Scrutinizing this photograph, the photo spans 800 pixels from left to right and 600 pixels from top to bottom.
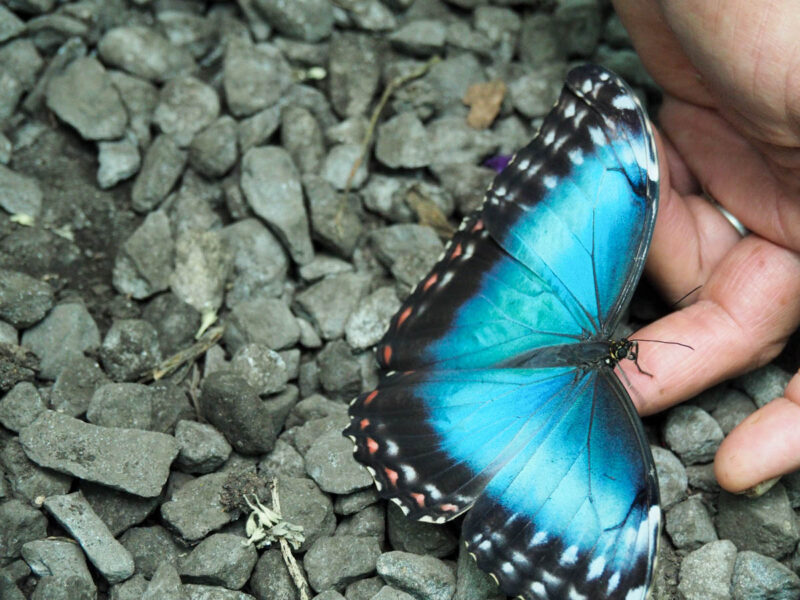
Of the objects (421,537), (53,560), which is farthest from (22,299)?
(421,537)

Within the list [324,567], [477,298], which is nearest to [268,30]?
[477,298]

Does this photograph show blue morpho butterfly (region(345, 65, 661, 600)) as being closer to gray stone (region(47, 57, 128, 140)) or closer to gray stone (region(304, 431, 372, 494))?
gray stone (region(304, 431, 372, 494))

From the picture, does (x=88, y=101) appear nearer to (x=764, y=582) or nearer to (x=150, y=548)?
(x=150, y=548)

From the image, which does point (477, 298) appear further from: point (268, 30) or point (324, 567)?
point (268, 30)

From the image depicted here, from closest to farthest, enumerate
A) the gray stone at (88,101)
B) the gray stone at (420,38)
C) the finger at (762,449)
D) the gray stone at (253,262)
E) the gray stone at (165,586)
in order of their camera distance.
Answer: the gray stone at (165,586) < the finger at (762,449) < the gray stone at (253,262) < the gray stone at (88,101) < the gray stone at (420,38)

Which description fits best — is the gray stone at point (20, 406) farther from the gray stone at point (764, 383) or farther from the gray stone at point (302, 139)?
the gray stone at point (764, 383)

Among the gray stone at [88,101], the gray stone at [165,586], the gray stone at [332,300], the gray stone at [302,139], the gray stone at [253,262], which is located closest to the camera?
the gray stone at [165,586]

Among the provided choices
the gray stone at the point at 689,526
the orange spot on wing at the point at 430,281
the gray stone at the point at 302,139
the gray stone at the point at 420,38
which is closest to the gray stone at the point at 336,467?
the orange spot on wing at the point at 430,281
